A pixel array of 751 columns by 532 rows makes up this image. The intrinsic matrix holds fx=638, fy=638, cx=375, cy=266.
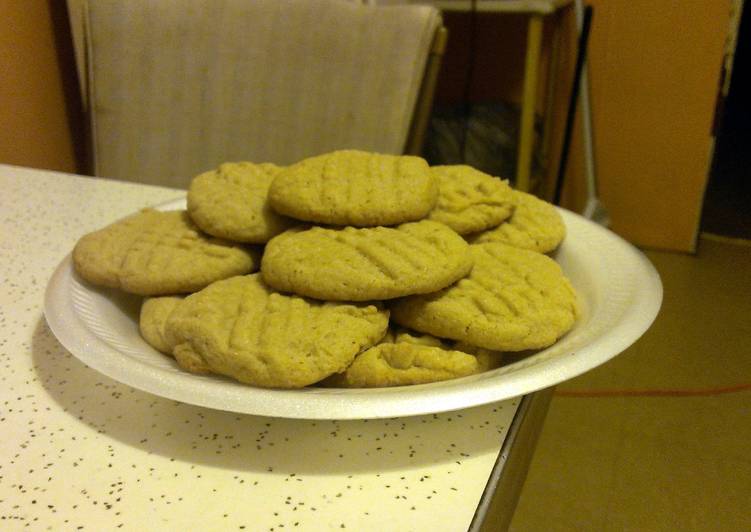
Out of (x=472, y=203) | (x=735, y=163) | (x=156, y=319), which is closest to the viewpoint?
(x=156, y=319)

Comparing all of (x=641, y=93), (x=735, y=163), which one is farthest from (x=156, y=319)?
(x=735, y=163)

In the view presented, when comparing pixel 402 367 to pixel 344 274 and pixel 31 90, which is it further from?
pixel 31 90

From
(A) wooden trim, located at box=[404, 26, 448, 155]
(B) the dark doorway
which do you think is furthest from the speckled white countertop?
(B) the dark doorway

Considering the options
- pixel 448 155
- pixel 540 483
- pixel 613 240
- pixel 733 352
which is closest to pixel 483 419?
pixel 613 240

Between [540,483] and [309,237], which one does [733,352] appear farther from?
[309,237]

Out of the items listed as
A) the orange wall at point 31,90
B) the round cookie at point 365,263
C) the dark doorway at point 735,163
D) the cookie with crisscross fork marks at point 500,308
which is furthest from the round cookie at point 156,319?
the dark doorway at point 735,163
